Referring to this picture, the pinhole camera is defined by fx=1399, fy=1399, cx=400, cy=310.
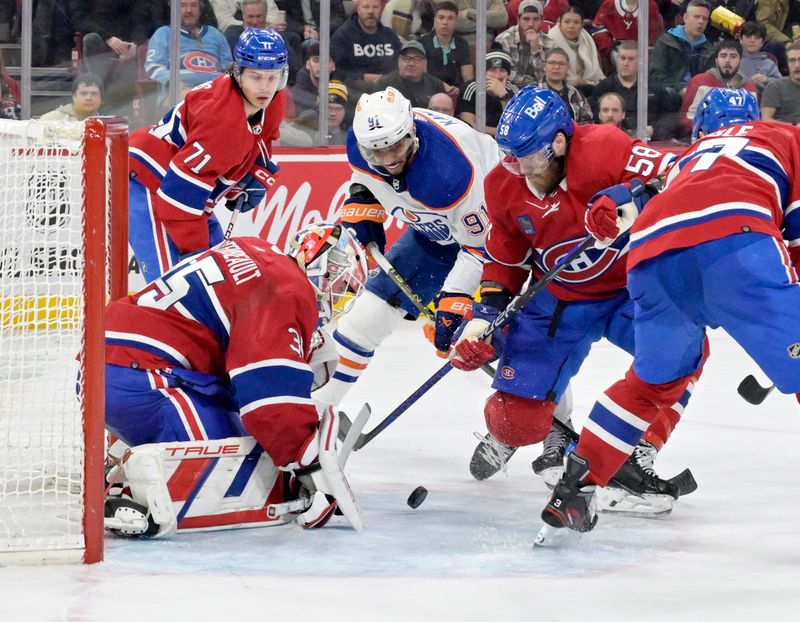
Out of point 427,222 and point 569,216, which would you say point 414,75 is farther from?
point 569,216

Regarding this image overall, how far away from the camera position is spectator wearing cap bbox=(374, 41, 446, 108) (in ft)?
22.0

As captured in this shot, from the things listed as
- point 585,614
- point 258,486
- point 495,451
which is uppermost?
point 585,614

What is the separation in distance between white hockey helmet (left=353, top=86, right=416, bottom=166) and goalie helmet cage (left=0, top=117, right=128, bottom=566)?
2.56 feet

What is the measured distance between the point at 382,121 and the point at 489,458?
0.94m

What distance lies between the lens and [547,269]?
3482mm

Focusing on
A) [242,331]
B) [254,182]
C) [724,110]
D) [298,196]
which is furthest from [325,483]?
[298,196]

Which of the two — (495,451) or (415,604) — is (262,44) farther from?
(415,604)

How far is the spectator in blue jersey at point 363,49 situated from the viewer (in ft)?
21.6

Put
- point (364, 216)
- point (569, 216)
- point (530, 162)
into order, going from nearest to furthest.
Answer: point (530, 162) → point (569, 216) → point (364, 216)

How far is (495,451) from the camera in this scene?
3758 mm

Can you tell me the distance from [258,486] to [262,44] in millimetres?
1496

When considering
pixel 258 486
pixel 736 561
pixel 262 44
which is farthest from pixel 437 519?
pixel 262 44

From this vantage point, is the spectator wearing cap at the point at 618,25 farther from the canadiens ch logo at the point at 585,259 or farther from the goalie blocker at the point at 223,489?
the goalie blocker at the point at 223,489

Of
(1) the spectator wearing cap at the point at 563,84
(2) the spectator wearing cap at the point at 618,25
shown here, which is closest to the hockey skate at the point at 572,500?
(1) the spectator wearing cap at the point at 563,84
